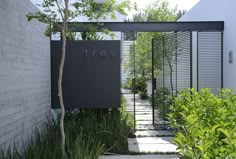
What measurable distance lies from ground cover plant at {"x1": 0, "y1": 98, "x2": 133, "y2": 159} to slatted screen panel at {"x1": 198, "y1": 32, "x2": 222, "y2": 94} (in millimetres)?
2330

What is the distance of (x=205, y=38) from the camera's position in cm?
831

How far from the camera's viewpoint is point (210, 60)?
27.1 feet

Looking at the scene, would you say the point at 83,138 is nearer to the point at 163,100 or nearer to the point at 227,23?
the point at 163,100

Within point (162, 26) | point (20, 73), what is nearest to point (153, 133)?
point (162, 26)

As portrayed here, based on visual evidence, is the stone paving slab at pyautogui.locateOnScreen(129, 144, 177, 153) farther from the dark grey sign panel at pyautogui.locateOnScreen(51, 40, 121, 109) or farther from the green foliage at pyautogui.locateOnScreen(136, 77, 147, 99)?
the green foliage at pyautogui.locateOnScreen(136, 77, 147, 99)

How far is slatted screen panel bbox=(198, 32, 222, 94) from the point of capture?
8180mm

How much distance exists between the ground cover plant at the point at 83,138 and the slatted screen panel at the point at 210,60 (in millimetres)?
2330

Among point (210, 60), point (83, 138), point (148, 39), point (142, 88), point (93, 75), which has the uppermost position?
point (148, 39)

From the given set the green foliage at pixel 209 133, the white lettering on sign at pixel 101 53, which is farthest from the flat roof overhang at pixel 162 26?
the green foliage at pixel 209 133

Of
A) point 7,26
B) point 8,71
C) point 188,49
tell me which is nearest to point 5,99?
point 8,71

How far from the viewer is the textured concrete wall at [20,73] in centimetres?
435

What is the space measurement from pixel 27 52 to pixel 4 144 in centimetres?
177

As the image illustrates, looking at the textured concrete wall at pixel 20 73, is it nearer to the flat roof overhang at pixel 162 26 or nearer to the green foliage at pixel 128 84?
the flat roof overhang at pixel 162 26

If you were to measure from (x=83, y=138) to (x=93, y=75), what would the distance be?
75.8 inches
